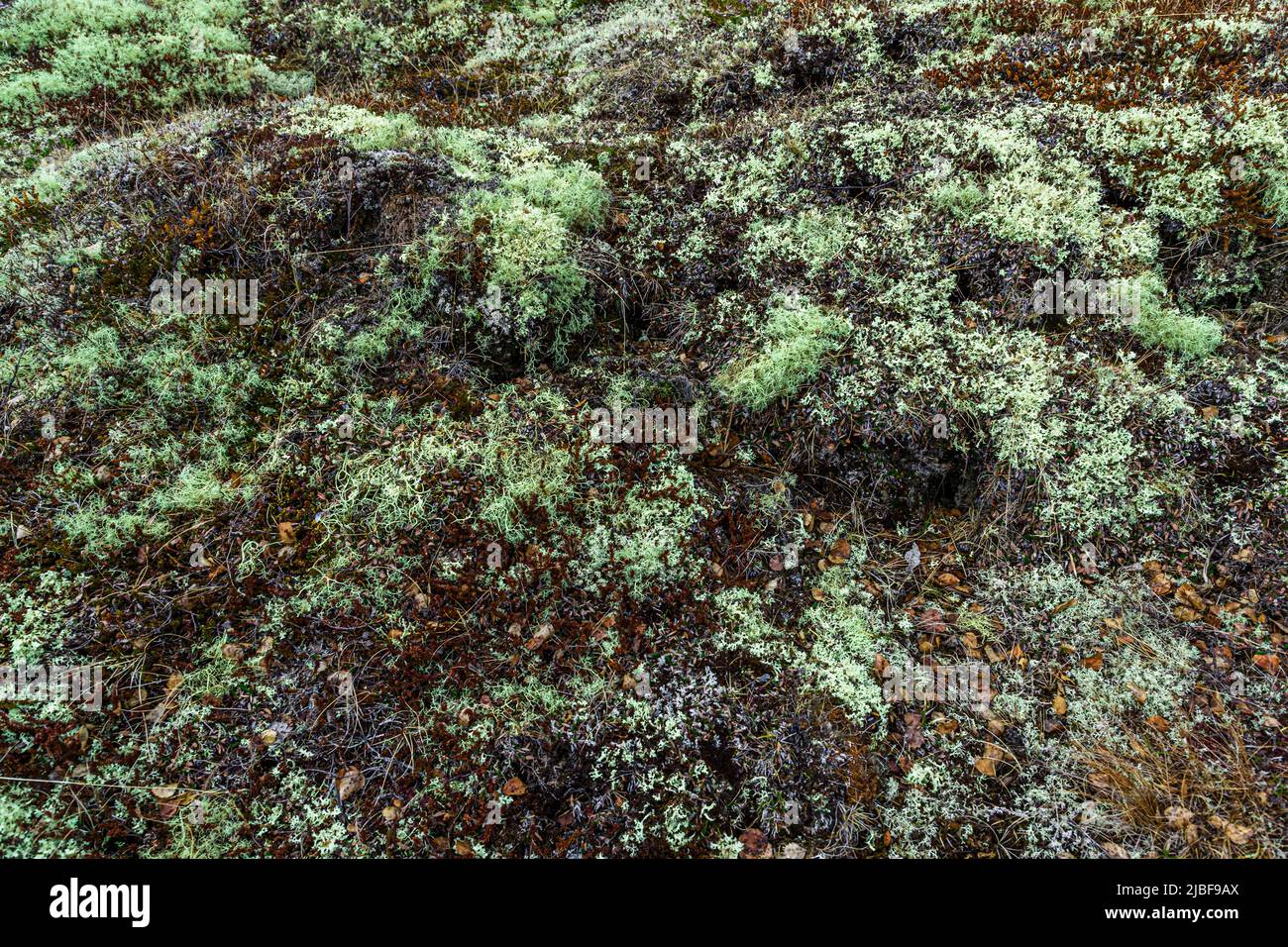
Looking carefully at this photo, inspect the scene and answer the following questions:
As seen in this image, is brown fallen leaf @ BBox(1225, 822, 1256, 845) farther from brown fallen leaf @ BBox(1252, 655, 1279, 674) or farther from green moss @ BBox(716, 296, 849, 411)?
green moss @ BBox(716, 296, 849, 411)

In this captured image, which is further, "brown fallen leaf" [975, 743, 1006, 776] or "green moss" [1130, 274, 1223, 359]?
"green moss" [1130, 274, 1223, 359]

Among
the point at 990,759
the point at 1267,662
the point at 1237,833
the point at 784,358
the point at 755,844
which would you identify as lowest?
the point at 755,844

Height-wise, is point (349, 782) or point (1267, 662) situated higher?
point (1267, 662)

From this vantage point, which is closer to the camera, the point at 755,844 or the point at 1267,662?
the point at 755,844

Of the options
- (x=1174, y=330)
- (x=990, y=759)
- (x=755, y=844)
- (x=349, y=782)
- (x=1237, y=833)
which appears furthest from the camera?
(x=1174, y=330)

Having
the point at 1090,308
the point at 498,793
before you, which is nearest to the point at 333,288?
the point at 498,793

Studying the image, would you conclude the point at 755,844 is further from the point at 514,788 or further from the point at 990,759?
the point at 990,759

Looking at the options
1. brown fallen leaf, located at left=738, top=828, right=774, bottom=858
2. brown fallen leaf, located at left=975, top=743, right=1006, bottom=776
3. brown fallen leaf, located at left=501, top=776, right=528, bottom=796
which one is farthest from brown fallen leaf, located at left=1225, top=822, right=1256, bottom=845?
brown fallen leaf, located at left=501, top=776, right=528, bottom=796

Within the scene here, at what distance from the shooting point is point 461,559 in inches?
191

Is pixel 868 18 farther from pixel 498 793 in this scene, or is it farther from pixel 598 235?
pixel 498 793

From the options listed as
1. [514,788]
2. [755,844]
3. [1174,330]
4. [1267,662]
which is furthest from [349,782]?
[1174,330]

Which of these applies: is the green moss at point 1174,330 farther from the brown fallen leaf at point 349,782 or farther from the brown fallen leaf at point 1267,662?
the brown fallen leaf at point 349,782
